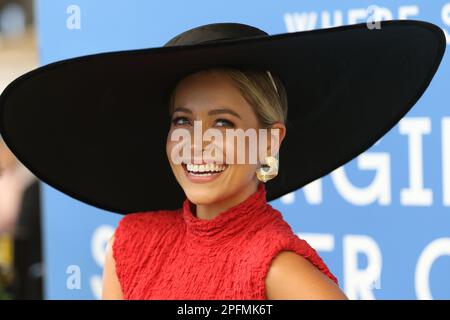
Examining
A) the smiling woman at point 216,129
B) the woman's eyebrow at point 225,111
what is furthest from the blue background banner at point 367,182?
the woman's eyebrow at point 225,111

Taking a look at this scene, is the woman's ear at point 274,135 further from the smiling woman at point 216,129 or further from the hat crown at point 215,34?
the hat crown at point 215,34

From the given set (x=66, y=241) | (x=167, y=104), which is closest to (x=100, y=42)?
(x=66, y=241)

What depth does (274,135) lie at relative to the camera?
1.82m

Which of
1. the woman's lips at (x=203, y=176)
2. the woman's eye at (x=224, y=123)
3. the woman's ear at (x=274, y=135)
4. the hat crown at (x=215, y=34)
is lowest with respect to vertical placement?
the woman's lips at (x=203, y=176)

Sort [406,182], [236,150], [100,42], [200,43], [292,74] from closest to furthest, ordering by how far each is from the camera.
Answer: [200,43], [236,150], [292,74], [406,182], [100,42]

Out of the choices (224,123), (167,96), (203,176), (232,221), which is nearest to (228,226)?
(232,221)

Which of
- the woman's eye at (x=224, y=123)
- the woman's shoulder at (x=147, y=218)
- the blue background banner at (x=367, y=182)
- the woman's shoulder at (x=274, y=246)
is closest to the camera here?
the woman's shoulder at (x=274, y=246)

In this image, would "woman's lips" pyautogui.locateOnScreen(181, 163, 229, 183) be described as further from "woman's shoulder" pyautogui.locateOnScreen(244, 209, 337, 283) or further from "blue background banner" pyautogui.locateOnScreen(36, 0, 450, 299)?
"blue background banner" pyautogui.locateOnScreen(36, 0, 450, 299)

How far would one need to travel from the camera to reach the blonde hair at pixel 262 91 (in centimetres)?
176

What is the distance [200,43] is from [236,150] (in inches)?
10.4

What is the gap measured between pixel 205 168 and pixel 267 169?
15 cm

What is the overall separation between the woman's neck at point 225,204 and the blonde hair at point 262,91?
0.15 m
